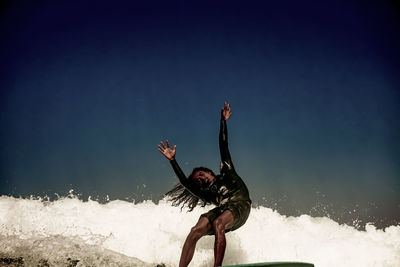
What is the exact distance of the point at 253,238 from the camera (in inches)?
463

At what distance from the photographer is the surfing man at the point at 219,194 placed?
539 cm

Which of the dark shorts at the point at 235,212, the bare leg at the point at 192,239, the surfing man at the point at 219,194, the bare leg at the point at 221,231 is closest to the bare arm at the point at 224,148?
the surfing man at the point at 219,194

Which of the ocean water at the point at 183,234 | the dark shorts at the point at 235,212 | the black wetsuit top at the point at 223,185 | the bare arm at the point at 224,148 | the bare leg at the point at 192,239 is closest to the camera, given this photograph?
the bare leg at the point at 192,239

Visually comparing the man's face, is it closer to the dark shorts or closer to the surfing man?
the surfing man

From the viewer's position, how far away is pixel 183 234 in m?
11.4

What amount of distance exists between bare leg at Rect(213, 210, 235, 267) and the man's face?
83cm

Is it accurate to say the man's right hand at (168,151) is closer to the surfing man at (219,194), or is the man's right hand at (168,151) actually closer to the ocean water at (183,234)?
the surfing man at (219,194)

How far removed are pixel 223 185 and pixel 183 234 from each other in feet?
20.1

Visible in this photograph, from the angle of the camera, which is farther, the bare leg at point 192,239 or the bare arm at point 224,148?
the bare arm at point 224,148

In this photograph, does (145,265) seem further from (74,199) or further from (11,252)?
(74,199)

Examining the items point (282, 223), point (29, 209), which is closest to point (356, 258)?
point (282, 223)

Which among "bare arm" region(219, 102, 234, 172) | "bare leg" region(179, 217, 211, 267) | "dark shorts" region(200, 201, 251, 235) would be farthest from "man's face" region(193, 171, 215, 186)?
"bare leg" region(179, 217, 211, 267)

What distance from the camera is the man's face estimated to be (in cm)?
618

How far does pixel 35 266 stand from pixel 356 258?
36.3 ft
